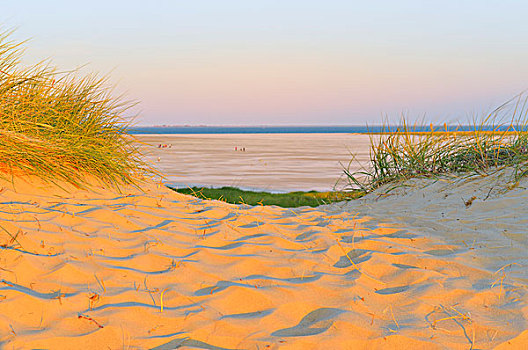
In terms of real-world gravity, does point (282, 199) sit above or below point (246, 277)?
below

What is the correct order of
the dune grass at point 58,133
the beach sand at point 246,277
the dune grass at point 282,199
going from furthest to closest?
the dune grass at point 282,199 < the dune grass at point 58,133 < the beach sand at point 246,277

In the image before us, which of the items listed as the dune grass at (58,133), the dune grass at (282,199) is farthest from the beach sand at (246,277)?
the dune grass at (282,199)

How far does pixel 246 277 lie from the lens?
2.64 metres

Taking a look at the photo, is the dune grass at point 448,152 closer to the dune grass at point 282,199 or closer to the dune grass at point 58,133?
the dune grass at point 282,199

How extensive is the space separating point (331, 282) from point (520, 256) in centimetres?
151

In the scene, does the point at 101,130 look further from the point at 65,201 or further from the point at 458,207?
the point at 458,207

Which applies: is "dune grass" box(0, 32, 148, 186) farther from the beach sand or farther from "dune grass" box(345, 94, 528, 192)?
"dune grass" box(345, 94, 528, 192)

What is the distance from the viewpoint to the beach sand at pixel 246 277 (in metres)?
2.04

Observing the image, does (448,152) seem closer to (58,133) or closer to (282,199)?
(282,199)

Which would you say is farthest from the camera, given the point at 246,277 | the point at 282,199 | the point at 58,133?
the point at 282,199

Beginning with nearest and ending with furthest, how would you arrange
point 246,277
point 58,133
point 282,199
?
point 246,277, point 58,133, point 282,199

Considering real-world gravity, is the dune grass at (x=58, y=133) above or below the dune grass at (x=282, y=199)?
above

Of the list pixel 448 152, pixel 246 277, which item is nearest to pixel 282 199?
pixel 448 152

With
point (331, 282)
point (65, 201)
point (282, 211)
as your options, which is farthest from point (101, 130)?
point (331, 282)
